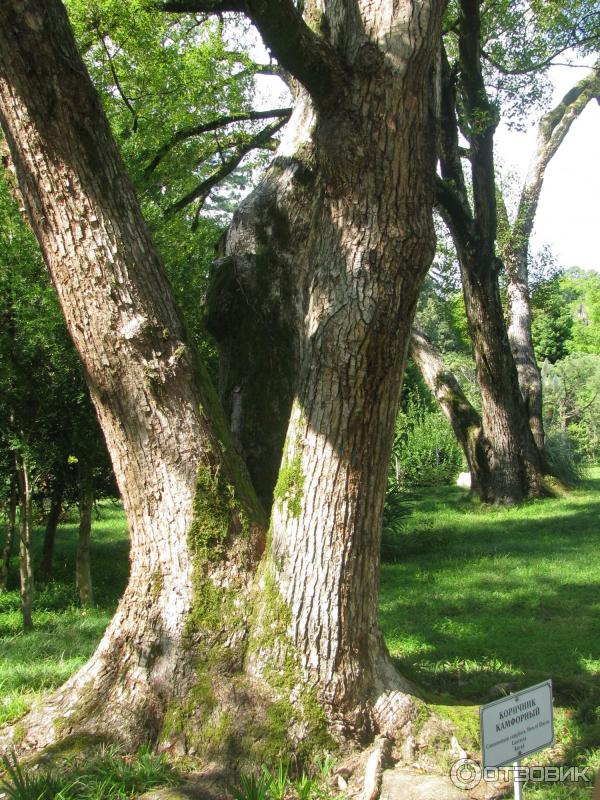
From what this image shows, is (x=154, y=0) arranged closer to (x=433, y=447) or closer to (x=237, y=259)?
(x=237, y=259)

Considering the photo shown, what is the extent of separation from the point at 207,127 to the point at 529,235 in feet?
21.8

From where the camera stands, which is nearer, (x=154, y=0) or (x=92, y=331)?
(x=92, y=331)

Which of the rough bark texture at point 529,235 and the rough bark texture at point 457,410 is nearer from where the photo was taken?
the rough bark texture at point 457,410

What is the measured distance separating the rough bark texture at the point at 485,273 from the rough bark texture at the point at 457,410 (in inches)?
6.7

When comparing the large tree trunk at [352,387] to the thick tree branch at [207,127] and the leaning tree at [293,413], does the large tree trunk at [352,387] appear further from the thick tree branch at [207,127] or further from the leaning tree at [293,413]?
the thick tree branch at [207,127]

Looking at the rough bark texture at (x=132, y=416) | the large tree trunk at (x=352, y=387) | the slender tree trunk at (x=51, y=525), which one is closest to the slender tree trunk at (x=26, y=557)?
the slender tree trunk at (x=51, y=525)

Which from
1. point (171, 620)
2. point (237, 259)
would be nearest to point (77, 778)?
point (171, 620)

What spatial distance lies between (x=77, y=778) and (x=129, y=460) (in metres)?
1.52

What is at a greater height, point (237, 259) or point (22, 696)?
point (237, 259)

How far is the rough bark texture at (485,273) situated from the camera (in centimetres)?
1370

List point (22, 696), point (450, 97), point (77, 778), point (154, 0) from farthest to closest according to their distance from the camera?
point (450, 97), point (154, 0), point (22, 696), point (77, 778)

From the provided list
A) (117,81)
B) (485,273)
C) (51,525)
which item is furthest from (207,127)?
(51,525)

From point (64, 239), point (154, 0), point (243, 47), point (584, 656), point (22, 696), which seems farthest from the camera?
point (243, 47)

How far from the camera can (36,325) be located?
7.56m
